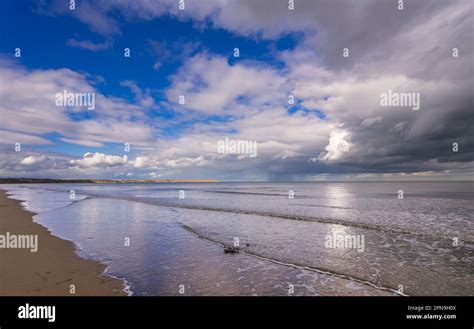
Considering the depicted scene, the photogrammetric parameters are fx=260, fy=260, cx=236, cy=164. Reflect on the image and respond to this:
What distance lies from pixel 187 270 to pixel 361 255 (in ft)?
28.5

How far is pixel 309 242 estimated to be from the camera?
15727mm

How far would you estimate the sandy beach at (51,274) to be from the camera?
8.23 m

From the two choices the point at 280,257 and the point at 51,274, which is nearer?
the point at 51,274

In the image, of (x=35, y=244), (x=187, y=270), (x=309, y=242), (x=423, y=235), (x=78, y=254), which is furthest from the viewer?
(x=423, y=235)

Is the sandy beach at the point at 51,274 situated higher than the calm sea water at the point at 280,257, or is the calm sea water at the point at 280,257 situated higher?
the sandy beach at the point at 51,274

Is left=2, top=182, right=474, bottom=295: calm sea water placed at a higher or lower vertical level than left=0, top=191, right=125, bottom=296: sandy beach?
lower

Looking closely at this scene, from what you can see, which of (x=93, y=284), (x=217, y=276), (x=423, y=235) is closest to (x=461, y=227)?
(x=423, y=235)

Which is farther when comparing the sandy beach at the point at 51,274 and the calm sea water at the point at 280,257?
the calm sea water at the point at 280,257

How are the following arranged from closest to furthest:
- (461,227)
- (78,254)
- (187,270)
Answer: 1. (187,270)
2. (78,254)
3. (461,227)

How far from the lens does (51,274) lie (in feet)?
31.5

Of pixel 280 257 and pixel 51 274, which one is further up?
pixel 51 274

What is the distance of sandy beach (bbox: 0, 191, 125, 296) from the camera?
27.0 ft
